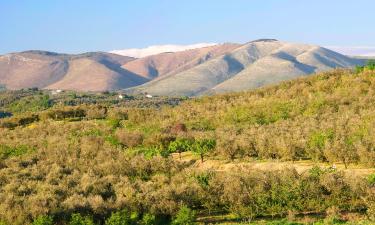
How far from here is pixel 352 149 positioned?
901 inches

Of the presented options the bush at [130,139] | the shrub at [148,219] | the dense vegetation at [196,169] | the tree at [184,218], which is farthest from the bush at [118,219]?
the bush at [130,139]

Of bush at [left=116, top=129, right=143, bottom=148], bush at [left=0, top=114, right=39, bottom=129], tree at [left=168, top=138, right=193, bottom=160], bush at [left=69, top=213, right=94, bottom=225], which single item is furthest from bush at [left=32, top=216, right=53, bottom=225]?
bush at [left=0, top=114, right=39, bottom=129]

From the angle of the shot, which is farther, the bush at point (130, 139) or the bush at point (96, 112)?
the bush at point (96, 112)

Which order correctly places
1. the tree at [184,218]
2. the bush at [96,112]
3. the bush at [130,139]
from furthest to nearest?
the bush at [96,112] → the bush at [130,139] → the tree at [184,218]

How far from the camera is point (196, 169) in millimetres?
23531

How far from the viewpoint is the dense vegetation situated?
667 inches

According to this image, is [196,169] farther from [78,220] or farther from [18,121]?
[18,121]

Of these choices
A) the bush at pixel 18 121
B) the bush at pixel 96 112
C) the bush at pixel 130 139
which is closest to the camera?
the bush at pixel 130 139

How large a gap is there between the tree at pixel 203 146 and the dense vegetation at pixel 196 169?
58 millimetres

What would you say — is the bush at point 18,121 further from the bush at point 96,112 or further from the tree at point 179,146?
the tree at point 179,146

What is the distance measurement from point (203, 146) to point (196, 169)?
13.0ft

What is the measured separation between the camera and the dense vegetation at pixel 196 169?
16953 mm

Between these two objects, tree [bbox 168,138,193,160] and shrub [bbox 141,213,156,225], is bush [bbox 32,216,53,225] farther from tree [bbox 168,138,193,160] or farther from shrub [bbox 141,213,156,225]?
tree [bbox 168,138,193,160]

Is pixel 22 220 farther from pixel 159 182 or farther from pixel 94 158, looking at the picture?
pixel 94 158
